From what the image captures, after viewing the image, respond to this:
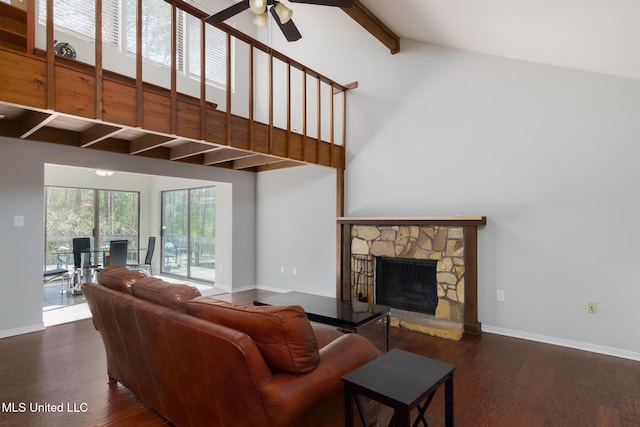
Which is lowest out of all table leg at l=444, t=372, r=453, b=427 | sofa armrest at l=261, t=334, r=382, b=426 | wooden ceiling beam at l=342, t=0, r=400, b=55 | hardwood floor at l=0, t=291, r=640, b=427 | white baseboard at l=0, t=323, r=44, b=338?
hardwood floor at l=0, t=291, r=640, b=427

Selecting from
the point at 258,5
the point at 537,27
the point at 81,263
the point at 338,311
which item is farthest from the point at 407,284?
the point at 81,263

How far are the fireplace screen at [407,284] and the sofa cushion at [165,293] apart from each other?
308 centimetres

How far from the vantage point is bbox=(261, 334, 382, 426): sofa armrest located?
143cm

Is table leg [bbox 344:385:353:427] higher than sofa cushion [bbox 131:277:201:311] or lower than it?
lower

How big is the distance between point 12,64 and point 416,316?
4.47 m

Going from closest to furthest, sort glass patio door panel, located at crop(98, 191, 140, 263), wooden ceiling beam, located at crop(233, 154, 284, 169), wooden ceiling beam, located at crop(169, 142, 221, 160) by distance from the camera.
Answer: wooden ceiling beam, located at crop(169, 142, 221, 160), wooden ceiling beam, located at crop(233, 154, 284, 169), glass patio door panel, located at crop(98, 191, 140, 263)

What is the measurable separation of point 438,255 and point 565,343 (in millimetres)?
1513

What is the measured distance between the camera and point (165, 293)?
203 cm

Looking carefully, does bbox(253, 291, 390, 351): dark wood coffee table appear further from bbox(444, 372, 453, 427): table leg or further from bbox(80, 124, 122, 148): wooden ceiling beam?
bbox(80, 124, 122, 148): wooden ceiling beam

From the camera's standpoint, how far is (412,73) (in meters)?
4.64

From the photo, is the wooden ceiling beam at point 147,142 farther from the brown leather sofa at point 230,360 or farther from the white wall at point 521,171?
the white wall at point 521,171

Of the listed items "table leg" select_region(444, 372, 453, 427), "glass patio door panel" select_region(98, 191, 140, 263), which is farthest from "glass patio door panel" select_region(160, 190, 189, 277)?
"table leg" select_region(444, 372, 453, 427)

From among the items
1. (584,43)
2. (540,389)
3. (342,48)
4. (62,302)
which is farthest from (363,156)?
(62,302)

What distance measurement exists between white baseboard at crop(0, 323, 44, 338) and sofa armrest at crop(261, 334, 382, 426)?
3959 mm
